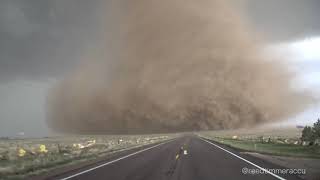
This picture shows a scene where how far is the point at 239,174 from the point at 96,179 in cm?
541

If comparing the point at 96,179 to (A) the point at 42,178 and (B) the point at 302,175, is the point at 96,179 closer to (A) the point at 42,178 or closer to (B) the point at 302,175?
(A) the point at 42,178

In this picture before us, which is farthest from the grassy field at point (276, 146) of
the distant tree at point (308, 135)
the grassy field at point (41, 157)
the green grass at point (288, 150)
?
the grassy field at point (41, 157)

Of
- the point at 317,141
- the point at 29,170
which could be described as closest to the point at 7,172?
the point at 29,170

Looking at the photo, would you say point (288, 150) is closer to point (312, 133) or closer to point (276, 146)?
point (312, 133)

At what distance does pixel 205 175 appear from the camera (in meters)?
16.0

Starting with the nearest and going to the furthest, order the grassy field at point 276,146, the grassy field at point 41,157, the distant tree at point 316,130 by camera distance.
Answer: the grassy field at point 41,157, the grassy field at point 276,146, the distant tree at point 316,130

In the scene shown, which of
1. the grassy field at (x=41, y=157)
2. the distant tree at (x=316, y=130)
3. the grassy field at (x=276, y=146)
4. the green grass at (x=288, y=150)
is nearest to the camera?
the grassy field at (x=41, y=157)

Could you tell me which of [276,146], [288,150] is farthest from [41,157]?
[276,146]

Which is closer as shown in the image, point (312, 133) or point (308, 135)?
point (312, 133)

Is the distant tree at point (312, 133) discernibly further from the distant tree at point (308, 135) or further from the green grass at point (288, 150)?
the green grass at point (288, 150)

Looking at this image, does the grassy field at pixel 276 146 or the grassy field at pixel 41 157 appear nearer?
the grassy field at pixel 41 157

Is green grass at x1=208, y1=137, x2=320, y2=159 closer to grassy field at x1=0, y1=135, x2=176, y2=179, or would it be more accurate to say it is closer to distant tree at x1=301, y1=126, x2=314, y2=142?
distant tree at x1=301, y1=126, x2=314, y2=142

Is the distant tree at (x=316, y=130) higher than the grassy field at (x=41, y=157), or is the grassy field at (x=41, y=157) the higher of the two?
the distant tree at (x=316, y=130)

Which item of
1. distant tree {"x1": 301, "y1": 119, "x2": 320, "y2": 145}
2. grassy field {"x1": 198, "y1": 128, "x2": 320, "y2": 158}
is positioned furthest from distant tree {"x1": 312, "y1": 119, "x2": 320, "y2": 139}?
grassy field {"x1": 198, "y1": 128, "x2": 320, "y2": 158}
